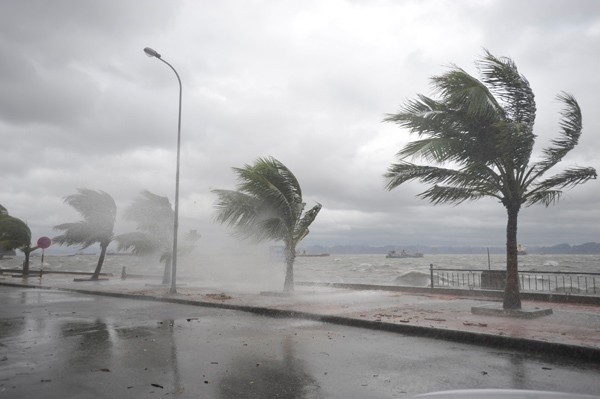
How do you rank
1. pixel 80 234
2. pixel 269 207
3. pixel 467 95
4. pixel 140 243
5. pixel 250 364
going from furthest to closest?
pixel 80 234 < pixel 140 243 < pixel 269 207 < pixel 467 95 < pixel 250 364

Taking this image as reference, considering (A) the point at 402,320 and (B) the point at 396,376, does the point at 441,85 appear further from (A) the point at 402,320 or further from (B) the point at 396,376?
(B) the point at 396,376

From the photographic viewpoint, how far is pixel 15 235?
3209 cm

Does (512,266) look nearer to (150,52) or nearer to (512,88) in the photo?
(512,88)

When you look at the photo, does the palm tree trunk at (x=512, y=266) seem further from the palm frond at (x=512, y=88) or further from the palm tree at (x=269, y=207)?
the palm tree at (x=269, y=207)

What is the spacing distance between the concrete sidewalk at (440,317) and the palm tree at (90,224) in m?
12.8

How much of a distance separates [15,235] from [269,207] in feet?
82.5

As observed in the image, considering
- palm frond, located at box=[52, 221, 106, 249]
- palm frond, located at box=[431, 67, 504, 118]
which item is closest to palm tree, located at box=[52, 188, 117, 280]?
palm frond, located at box=[52, 221, 106, 249]

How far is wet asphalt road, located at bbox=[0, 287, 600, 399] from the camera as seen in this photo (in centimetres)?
527

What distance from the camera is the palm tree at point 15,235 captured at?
105 ft

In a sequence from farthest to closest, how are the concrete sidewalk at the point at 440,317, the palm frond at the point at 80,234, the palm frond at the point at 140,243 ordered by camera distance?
1. the palm frond at the point at 80,234
2. the palm frond at the point at 140,243
3. the concrete sidewalk at the point at 440,317

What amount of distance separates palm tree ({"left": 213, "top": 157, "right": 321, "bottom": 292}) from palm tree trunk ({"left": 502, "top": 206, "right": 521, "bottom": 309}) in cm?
815

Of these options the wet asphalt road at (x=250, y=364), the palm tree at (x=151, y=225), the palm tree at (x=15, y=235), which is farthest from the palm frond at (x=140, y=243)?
the wet asphalt road at (x=250, y=364)

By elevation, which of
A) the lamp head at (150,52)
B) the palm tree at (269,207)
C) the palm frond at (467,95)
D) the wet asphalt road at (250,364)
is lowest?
the wet asphalt road at (250,364)

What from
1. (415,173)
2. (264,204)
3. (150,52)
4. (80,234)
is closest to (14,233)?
(80,234)
